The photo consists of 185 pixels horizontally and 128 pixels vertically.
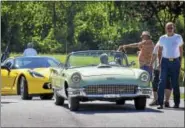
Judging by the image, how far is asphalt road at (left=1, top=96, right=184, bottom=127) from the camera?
824cm

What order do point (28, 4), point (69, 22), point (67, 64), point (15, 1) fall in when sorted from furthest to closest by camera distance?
point (69, 22)
point (28, 4)
point (15, 1)
point (67, 64)

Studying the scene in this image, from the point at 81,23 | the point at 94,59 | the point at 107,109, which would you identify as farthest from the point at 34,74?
the point at 81,23

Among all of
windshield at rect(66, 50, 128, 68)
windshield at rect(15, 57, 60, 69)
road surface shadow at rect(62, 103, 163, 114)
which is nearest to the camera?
road surface shadow at rect(62, 103, 163, 114)

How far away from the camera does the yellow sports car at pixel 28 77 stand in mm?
13211

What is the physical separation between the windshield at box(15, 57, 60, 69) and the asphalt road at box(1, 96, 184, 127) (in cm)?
324

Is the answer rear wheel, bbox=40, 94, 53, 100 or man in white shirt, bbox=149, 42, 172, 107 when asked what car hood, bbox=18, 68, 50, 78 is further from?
man in white shirt, bbox=149, 42, 172, 107

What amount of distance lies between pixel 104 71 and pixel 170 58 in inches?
41.6

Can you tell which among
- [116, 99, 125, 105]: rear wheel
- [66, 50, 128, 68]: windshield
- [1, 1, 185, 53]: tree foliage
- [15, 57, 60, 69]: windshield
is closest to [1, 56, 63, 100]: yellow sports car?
[15, 57, 60, 69]: windshield

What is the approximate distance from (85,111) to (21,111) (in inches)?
37.9

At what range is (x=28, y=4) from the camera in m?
28.8

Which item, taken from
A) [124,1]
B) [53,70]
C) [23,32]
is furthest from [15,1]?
[53,70]

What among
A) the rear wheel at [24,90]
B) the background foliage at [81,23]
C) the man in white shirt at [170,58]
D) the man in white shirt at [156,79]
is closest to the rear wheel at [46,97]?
the rear wheel at [24,90]

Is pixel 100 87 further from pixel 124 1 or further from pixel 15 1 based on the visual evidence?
pixel 124 1

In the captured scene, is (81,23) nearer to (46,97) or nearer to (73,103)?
(46,97)
